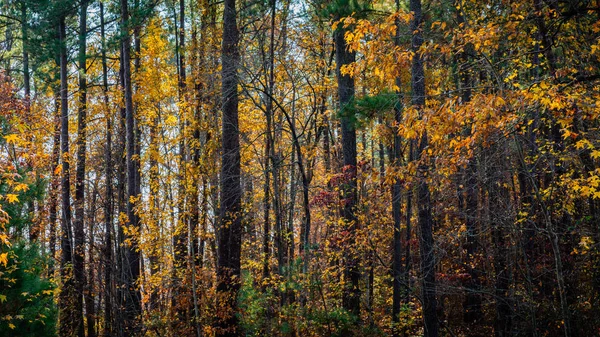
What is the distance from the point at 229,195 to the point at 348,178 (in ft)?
8.59

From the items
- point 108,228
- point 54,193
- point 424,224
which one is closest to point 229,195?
point 424,224

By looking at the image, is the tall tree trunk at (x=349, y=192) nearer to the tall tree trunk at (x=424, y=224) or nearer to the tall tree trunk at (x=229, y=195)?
the tall tree trunk at (x=424, y=224)

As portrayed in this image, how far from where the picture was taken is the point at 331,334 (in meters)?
10.3

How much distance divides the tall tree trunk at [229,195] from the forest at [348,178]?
48 mm

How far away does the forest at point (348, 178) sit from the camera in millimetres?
6691

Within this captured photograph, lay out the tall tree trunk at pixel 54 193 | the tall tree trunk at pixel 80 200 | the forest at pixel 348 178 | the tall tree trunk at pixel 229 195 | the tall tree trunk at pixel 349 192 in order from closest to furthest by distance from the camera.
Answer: the forest at pixel 348 178
the tall tree trunk at pixel 229 195
the tall tree trunk at pixel 349 192
the tall tree trunk at pixel 80 200
the tall tree trunk at pixel 54 193

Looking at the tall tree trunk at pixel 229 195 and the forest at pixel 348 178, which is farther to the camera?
the tall tree trunk at pixel 229 195

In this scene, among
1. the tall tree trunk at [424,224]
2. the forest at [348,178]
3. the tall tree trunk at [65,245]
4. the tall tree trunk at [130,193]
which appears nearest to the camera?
the forest at [348,178]

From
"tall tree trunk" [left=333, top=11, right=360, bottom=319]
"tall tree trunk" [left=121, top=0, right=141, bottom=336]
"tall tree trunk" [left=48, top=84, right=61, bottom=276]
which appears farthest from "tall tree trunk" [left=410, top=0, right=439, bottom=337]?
"tall tree trunk" [left=48, top=84, right=61, bottom=276]

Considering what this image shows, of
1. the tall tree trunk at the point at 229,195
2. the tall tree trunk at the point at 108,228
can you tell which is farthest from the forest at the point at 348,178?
the tall tree trunk at the point at 108,228

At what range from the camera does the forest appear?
669cm

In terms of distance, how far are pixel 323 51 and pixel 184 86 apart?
14.3 ft

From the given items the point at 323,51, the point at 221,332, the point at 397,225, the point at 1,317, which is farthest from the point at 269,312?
the point at 323,51

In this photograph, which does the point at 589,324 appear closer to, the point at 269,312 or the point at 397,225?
the point at 397,225
